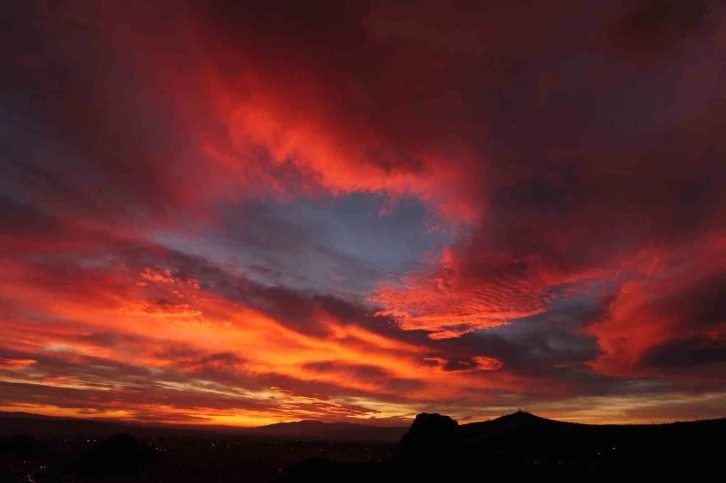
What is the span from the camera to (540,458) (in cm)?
4531

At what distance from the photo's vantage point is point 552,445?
50.9 metres

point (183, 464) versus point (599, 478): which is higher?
point (599, 478)

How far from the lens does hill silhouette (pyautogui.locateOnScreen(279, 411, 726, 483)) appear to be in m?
33.2

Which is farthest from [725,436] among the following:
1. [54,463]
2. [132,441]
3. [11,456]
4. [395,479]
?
[11,456]

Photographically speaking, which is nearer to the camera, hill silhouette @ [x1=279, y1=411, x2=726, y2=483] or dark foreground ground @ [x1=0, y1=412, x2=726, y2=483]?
hill silhouette @ [x1=279, y1=411, x2=726, y2=483]

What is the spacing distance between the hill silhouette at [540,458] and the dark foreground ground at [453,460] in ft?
0.29

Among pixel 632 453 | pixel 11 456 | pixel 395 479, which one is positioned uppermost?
pixel 632 453

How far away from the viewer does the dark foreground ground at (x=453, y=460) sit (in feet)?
111

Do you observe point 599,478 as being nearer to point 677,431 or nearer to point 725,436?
point 725,436

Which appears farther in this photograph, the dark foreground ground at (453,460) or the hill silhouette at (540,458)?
the dark foreground ground at (453,460)

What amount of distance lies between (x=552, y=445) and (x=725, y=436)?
58.2 ft

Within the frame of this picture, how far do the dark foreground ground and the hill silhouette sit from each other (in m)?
0.09

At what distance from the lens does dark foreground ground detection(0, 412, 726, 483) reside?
33.9 meters

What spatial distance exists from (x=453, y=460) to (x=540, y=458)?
1412 cm
